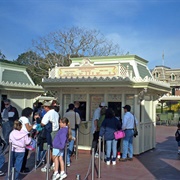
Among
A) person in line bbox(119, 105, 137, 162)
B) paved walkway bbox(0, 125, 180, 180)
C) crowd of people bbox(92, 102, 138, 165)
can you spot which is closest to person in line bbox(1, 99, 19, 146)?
paved walkway bbox(0, 125, 180, 180)

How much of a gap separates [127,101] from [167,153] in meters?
2.63

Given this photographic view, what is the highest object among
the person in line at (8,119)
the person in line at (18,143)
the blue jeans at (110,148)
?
the person in line at (8,119)

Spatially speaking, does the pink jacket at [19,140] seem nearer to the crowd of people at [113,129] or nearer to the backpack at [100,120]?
the crowd of people at [113,129]

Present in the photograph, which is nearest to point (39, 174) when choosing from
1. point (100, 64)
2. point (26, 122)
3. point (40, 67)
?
point (26, 122)

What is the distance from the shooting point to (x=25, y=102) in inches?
685

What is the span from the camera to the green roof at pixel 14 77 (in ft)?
55.2

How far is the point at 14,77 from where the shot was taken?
17.5m

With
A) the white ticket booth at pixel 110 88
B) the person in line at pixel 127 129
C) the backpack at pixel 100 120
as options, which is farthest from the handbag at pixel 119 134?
the white ticket booth at pixel 110 88

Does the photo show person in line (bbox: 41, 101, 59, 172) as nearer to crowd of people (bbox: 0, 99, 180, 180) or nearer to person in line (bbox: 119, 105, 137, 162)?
crowd of people (bbox: 0, 99, 180, 180)

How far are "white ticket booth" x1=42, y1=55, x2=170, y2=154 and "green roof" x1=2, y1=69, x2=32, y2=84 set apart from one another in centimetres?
612

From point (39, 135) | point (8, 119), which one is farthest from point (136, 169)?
point (8, 119)

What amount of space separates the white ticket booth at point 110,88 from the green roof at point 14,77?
241 inches

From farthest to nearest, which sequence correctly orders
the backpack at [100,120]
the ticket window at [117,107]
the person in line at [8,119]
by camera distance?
the ticket window at [117,107] < the backpack at [100,120] < the person in line at [8,119]

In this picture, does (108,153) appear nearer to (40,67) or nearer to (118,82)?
(118,82)
